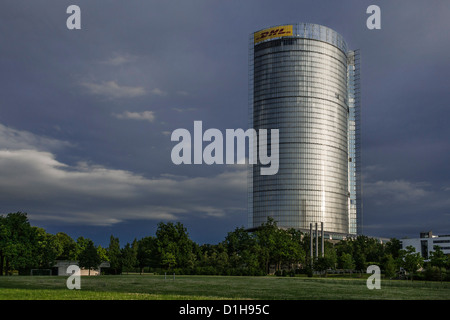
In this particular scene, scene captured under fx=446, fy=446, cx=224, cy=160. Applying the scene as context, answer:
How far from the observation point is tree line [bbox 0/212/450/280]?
87375 mm

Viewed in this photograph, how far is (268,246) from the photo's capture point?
386 feet

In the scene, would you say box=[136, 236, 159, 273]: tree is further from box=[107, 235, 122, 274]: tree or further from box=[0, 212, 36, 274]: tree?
box=[0, 212, 36, 274]: tree

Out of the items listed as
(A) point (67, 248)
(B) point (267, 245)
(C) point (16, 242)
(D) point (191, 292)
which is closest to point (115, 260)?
(A) point (67, 248)

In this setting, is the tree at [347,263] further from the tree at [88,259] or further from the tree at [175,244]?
the tree at [88,259]

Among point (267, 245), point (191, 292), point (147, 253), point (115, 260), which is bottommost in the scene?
point (115, 260)

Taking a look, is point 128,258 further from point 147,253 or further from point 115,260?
point 147,253

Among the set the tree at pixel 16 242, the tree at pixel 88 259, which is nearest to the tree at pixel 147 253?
the tree at pixel 88 259

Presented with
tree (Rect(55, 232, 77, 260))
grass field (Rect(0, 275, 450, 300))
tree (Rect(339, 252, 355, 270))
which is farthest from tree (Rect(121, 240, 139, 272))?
grass field (Rect(0, 275, 450, 300))

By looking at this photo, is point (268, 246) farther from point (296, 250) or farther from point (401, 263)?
point (401, 263)

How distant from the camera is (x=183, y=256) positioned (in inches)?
4277

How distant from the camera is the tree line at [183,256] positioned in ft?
287
